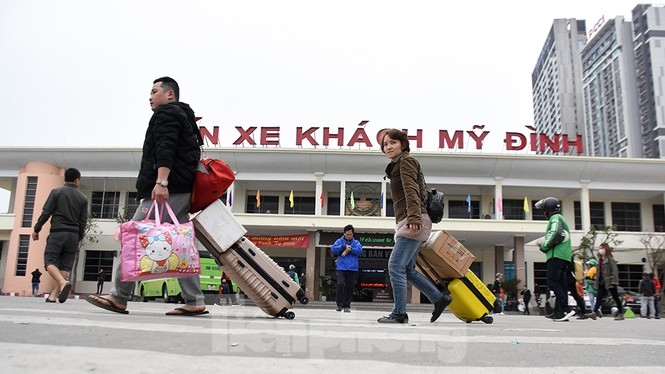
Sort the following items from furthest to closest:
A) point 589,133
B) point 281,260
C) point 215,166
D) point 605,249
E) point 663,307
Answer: point 589,133 < point 281,260 < point 663,307 < point 605,249 < point 215,166

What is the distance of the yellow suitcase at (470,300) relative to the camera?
6312mm

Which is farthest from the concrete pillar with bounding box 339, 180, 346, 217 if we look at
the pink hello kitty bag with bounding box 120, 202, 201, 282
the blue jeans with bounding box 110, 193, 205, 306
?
the pink hello kitty bag with bounding box 120, 202, 201, 282

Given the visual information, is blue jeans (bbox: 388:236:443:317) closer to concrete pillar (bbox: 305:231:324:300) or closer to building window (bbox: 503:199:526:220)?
concrete pillar (bbox: 305:231:324:300)

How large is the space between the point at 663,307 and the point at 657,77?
70760 mm

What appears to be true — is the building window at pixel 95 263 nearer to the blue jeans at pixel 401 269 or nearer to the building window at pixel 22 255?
the building window at pixel 22 255

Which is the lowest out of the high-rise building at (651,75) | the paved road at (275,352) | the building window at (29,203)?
the paved road at (275,352)

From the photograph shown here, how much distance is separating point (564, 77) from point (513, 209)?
92.0 m

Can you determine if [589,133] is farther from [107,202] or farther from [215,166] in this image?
[215,166]

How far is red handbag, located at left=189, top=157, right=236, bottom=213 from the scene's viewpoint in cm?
499

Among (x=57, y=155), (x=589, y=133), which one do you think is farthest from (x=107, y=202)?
(x=589, y=133)

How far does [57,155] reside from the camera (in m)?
31.3

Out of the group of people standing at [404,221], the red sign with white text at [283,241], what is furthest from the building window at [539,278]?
the group of people standing at [404,221]

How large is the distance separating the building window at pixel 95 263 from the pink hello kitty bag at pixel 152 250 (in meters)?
31.5

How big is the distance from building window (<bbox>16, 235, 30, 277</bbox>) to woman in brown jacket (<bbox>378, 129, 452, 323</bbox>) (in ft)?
99.2
